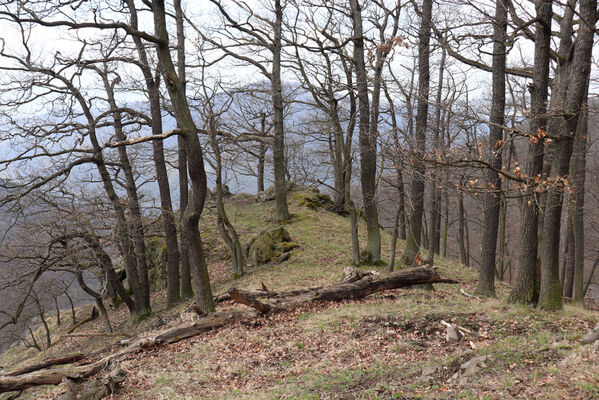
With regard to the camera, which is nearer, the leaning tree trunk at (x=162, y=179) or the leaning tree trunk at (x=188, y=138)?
the leaning tree trunk at (x=188, y=138)

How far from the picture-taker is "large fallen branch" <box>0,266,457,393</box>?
23.5 ft

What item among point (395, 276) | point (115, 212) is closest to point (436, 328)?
point (395, 276)

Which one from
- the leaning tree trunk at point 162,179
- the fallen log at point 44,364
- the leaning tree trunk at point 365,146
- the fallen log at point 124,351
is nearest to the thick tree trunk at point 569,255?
the leaning tree trunk at point 365,146

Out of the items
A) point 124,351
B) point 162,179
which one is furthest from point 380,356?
point 162,179

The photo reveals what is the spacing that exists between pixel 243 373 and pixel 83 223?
848 cm

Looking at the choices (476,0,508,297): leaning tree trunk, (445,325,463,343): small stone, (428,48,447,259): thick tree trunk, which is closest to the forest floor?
(445,325,463,343): small stone

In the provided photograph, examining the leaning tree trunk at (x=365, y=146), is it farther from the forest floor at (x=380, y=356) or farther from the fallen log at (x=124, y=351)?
the fallen log at (x=124, y=351)

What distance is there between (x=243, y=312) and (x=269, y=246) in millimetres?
7907

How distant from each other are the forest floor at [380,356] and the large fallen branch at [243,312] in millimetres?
191

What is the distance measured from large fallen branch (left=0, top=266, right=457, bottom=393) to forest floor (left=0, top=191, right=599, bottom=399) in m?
0.19

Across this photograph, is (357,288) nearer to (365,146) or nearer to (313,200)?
(365,146)

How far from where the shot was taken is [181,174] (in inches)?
602

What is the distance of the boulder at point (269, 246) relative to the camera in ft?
55.9

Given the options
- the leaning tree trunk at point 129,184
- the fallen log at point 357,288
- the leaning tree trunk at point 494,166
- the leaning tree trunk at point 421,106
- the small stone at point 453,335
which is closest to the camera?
the small stone at point 453,335
